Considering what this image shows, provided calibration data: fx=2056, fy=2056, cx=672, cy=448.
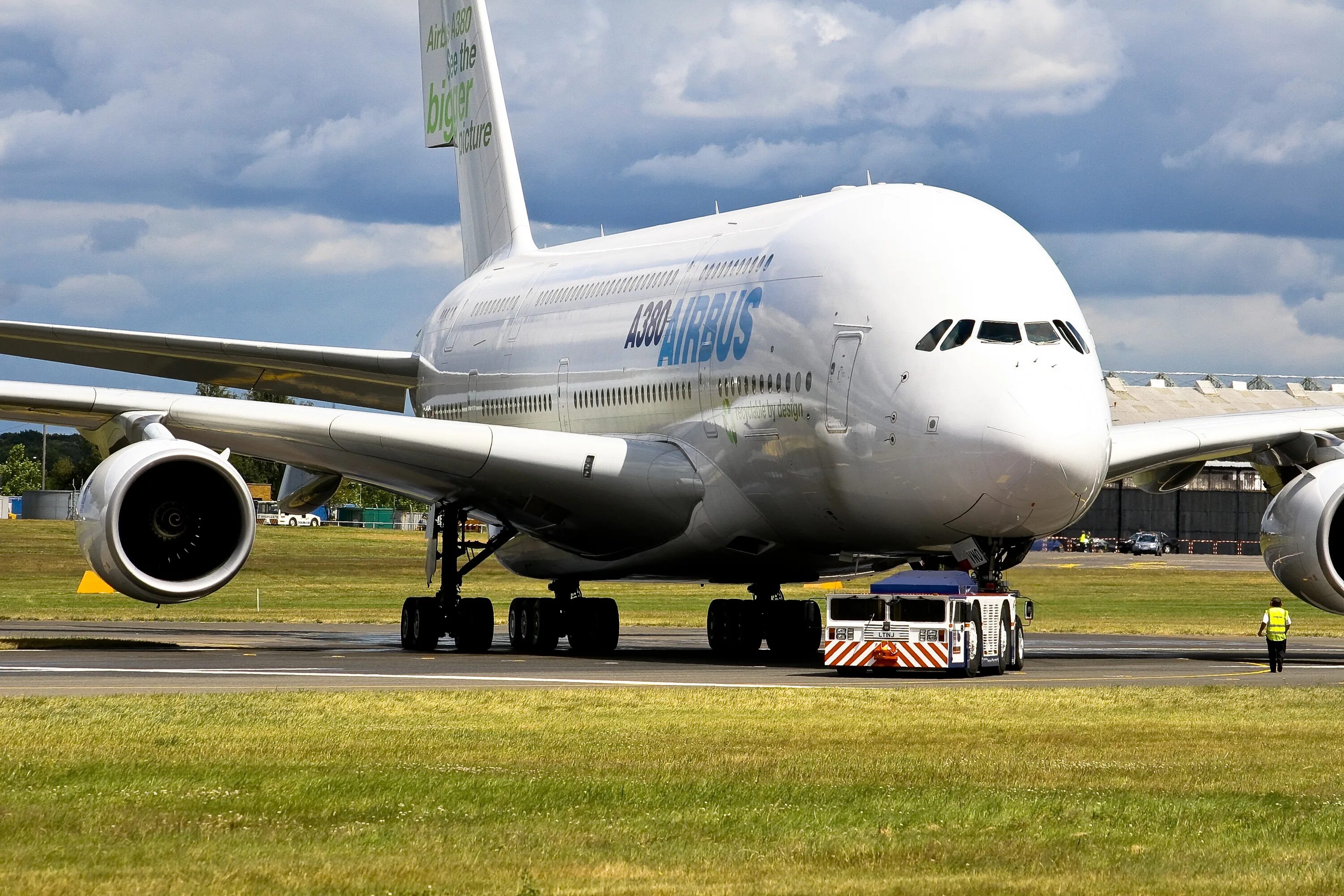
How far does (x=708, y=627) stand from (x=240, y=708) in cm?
1217

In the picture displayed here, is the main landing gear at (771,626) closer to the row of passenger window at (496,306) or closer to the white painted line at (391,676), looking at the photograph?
the white painted line at (391,676)

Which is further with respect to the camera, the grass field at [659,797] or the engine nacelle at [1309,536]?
the engine nacelle at [1309,536]

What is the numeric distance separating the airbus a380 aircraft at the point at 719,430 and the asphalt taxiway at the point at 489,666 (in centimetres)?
130

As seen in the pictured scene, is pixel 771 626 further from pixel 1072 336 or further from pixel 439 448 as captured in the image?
pixel 1072 336

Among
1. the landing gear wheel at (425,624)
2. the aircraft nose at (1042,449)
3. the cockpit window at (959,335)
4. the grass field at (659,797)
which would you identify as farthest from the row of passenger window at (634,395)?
the grass field at (659,797)

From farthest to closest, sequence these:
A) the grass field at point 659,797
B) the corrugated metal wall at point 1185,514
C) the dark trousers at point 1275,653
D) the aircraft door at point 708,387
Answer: the corrugated metal wall at point 1185,514 < the dark trousers at point 1275,653 < the aircraft door at point 708,387 < the grass field at point 659,797

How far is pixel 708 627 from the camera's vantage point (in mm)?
28422

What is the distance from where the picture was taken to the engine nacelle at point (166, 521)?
930 inches

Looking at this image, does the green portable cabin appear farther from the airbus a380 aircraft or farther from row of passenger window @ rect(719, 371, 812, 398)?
row of passenger window @ rect(719, 371, 812, 398)

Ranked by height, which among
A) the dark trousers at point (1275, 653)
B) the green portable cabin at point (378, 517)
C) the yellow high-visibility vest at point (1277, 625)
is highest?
the green portable cabin at point (378, 517)

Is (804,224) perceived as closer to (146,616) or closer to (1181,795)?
(1181,795)

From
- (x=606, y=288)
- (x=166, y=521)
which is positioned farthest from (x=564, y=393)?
(x=166, y=521)

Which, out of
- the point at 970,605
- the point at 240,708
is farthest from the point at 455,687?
the point at 970,605

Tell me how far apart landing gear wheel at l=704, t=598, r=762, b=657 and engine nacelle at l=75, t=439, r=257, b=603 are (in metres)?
6.62
